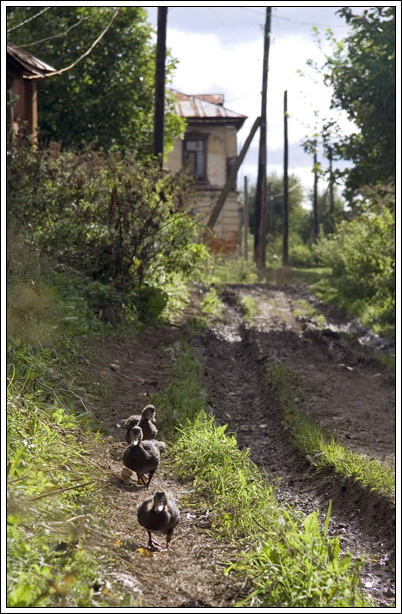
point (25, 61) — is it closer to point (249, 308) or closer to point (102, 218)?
point (102, 218)

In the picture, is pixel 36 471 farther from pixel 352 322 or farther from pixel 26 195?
pixel 352 322

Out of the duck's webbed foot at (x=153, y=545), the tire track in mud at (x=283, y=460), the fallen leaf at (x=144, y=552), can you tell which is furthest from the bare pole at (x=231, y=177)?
the fallen leaf at (x=144, y=552)

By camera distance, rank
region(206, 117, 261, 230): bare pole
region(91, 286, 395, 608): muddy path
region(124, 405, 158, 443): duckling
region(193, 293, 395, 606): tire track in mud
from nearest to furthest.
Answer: region(91, 286, 395, 608): muddy path
region(193, 293, 395, 606): tire track in mud
region(124, 405, 158, 443): duckling
region(206, 117, 261, 230): bare pole

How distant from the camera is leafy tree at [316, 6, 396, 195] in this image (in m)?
15.3

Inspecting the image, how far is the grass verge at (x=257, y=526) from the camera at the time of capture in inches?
168

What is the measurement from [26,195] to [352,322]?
9.21m

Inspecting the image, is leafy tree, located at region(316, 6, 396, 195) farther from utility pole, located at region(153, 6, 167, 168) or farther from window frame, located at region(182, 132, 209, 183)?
window frame, located at region(182, 132, 209, 183)

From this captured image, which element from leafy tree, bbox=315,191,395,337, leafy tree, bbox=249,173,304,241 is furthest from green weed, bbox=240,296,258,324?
leafy tree, bbox=249,173,304,241

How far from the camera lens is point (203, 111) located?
139 ft

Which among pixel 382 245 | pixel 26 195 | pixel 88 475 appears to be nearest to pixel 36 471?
pixel 88 475

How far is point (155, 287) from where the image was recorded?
1493 cm

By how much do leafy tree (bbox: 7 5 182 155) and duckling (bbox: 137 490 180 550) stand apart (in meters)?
23.8

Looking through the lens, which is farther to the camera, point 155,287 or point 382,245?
point 382,245

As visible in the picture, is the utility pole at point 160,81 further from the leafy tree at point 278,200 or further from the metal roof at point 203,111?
the leafy tree at point 278,200
